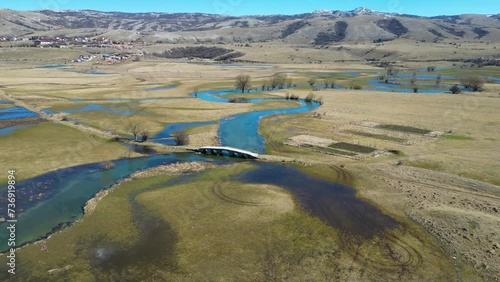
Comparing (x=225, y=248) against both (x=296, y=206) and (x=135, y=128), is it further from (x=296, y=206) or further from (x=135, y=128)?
(x=135, y=128)

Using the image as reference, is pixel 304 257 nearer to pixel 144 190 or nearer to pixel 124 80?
pixel 144 190

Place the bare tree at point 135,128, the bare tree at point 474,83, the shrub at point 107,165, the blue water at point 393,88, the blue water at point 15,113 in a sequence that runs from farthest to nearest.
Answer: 1. the blue water at point 393,88
2. the bare tree at point 474,83
3. the blue water at point 15,113
4. the bare tree at point 135,128
5. the shrub at point 107,165

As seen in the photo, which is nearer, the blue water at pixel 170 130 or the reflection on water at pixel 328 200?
the reflection on water at pixel 328 200

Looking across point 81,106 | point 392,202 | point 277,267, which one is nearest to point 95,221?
point 277,267

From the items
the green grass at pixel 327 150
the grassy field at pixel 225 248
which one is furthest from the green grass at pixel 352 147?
the grassy field at pixel 225 248

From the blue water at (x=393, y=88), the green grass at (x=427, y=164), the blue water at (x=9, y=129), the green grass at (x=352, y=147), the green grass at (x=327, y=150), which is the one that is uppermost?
the blue water at (x=393, y=88)

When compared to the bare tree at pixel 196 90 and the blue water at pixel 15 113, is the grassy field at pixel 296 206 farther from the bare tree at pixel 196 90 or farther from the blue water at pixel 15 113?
the bare tree at pixel 196 90

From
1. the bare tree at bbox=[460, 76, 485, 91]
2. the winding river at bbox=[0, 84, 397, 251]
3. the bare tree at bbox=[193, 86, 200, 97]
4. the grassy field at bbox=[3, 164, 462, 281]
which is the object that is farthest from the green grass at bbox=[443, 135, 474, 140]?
the bare tree at bbox=[460, 76, 485, 91]

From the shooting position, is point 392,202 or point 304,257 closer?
point 304,257

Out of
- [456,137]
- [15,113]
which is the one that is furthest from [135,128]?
[456,137]
